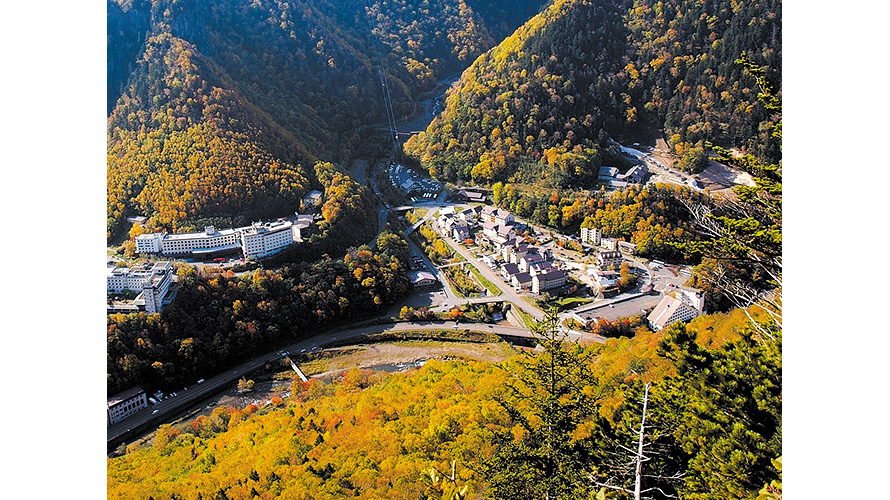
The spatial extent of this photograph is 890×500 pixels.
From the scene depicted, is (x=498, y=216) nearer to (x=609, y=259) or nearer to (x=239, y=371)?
(x=609, y=259)

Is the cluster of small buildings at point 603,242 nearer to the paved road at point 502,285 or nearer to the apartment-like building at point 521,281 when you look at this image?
the apartment-like building at point 521,281

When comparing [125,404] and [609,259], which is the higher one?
[609,259]

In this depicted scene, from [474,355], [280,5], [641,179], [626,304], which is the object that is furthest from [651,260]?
[280,5]

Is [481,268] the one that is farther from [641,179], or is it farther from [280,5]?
[280,5]

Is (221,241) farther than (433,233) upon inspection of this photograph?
No

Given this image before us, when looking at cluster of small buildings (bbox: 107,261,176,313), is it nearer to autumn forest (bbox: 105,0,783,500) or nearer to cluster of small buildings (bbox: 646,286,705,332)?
autumn forest (bbox: 105,0,783,500)

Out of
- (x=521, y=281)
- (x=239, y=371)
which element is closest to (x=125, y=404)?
(x=239, y=371)

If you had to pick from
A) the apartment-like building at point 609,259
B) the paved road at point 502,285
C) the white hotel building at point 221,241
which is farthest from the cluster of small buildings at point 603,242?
the white hotel building at point 221,241
